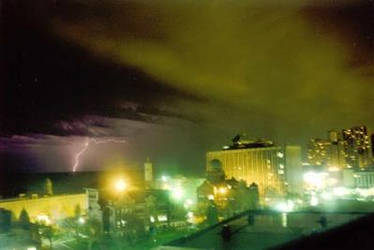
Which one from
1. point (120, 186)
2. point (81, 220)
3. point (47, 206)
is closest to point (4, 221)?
point (81, 220)

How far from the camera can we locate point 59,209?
37.4 meters

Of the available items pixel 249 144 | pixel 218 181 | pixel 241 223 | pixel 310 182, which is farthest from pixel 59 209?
pixel 249 144

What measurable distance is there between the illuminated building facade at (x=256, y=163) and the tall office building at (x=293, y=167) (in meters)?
1.04

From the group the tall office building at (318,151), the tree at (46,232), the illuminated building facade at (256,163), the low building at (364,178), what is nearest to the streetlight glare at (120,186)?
the tree at (46,232)

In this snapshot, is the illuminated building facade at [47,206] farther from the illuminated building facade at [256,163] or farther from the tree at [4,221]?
the illuminated building facade at [256,163]

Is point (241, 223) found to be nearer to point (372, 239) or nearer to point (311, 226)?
point (311, 226)

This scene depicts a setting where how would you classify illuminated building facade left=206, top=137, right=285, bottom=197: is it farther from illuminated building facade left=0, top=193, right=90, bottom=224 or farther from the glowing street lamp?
the glowing street lamp

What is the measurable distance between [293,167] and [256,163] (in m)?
7.44

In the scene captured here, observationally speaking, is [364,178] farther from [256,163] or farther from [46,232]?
[46,232]

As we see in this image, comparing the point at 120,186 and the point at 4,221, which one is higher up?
the point at 120,186

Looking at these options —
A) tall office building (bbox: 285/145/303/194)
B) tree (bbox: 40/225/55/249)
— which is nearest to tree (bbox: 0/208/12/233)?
tree (bbox: 40/225/55/249)

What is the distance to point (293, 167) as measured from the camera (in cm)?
6544

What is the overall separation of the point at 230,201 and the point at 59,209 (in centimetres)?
1641

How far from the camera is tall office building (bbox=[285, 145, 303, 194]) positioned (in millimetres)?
63625
